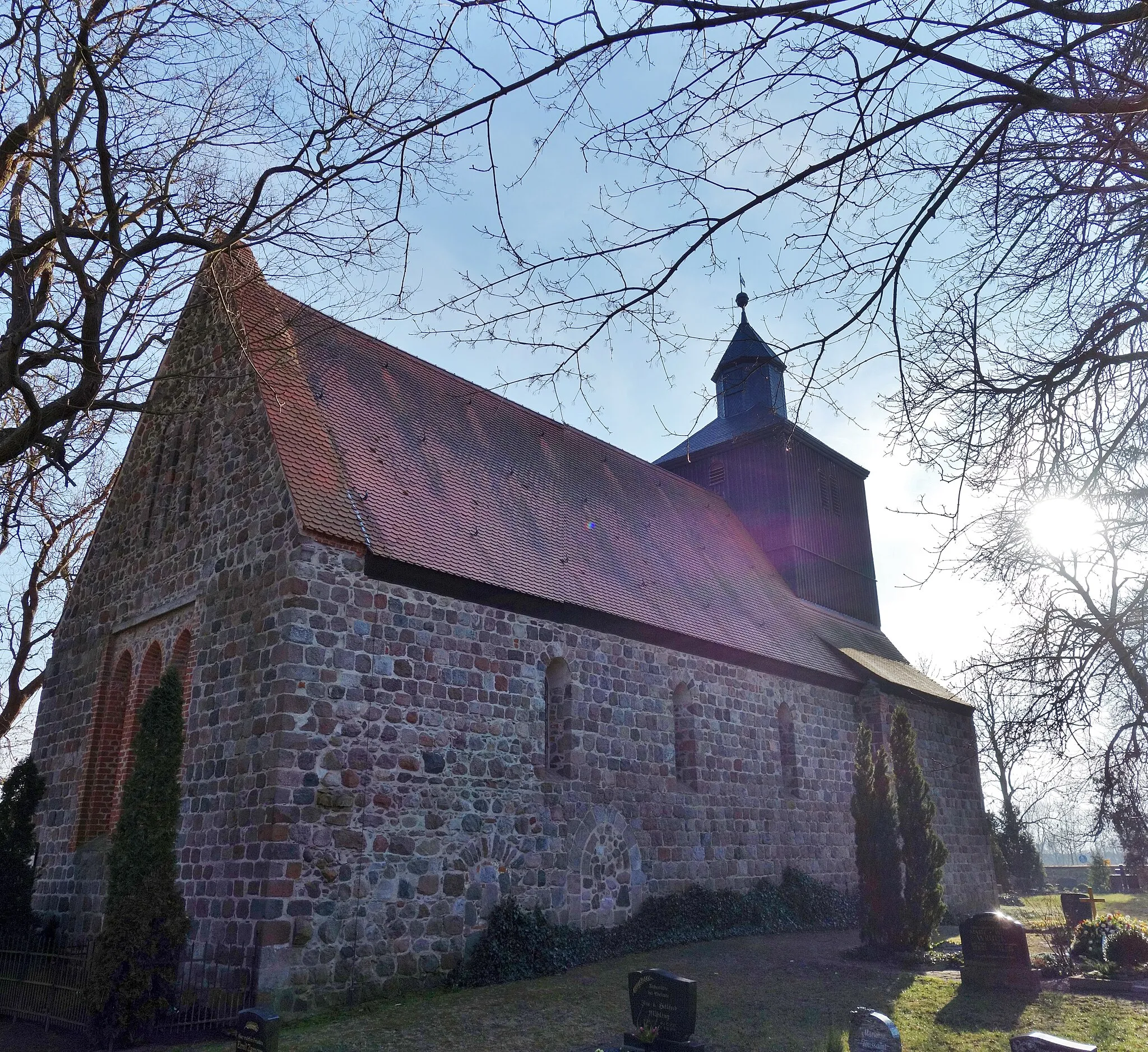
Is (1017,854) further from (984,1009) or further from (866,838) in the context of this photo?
(984,1009)

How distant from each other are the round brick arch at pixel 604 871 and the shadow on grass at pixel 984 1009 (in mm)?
4495

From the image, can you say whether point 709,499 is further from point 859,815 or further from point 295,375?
point 295,375

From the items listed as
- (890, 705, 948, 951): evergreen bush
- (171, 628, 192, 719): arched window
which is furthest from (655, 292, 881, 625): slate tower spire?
(171, 628, 192, 719): arched window

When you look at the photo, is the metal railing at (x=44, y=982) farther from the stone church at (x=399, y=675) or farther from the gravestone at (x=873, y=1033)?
the gravestone at (x=873, y=1033)

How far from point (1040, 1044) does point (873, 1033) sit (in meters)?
1.38

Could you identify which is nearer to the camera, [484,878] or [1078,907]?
[484,878]

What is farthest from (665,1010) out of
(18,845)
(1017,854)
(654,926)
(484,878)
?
(1017,854)

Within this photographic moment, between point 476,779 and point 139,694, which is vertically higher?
point 139,694

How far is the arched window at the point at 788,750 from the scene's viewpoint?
55.3ft

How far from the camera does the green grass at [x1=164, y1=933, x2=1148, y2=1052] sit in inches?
310

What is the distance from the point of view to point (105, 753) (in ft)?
42.9

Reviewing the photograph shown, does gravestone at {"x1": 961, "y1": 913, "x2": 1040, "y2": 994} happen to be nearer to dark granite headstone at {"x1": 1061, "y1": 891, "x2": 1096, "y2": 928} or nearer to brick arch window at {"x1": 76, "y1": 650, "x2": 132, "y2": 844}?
dark granite headstone at {"x1": 1061, "y1": 891, "x2": 1096, "y2": 928}

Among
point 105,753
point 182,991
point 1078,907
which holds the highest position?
point 105,753

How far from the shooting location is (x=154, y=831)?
9.48 m
